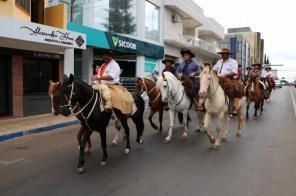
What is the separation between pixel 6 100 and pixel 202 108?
865cm

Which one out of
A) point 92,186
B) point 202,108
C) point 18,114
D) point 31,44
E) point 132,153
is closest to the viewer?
point 92,186

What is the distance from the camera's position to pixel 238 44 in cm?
7869

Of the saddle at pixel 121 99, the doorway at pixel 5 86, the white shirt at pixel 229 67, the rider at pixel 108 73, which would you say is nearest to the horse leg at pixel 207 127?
the white shirt at pixel 229 67

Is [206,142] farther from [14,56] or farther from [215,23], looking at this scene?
[215,23]

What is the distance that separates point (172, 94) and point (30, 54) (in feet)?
26.8

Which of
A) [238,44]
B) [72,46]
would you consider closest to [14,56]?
[72,46]

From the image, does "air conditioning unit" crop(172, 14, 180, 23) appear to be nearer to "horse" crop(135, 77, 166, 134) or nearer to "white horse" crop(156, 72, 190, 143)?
"horse" crop(135, 77, 166, 134)

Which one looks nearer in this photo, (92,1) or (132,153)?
(132,153)

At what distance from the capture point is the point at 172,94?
9734 mm

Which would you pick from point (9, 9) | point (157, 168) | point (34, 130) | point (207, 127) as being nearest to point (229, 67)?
point (207, 127)

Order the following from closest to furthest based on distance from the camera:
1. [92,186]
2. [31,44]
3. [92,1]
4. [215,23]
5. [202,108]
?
1. [92,186]
2. [202,108]
3. [31,44]
4. [92,1]
5. [215,23]

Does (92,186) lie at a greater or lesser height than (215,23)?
lesser

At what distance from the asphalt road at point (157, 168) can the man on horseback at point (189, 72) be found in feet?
4.19

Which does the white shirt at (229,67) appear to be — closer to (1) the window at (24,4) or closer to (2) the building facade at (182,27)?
(1) the window at (24,4)
